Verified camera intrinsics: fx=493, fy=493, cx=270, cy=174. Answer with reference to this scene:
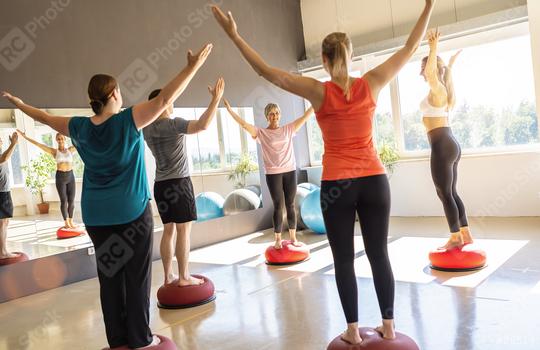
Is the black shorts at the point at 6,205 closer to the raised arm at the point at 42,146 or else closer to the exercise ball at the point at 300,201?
the raised arm at the point at 42,146

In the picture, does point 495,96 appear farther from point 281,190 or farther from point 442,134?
point 281,190

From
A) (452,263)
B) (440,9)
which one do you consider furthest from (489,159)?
(452,263)

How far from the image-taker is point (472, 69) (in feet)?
20.4

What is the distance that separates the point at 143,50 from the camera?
548 centimetres

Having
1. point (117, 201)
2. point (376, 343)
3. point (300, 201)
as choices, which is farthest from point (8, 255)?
point (376, 343)

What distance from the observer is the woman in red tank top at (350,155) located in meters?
2.11

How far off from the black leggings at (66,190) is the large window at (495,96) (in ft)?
15.1

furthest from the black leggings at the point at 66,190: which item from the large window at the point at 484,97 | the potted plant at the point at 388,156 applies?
the large window at the point at 484,97

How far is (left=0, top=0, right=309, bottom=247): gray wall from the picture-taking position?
15.0 feet

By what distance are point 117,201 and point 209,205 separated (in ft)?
12.7

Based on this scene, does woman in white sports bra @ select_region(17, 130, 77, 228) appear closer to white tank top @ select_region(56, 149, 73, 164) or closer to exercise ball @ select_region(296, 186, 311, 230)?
white tank top @ select_region(56, 149, 73, 164)

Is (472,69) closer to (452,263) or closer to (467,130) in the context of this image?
(467,130)

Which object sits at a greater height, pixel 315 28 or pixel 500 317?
pixel 315 28

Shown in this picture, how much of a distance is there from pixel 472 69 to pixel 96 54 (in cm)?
449
